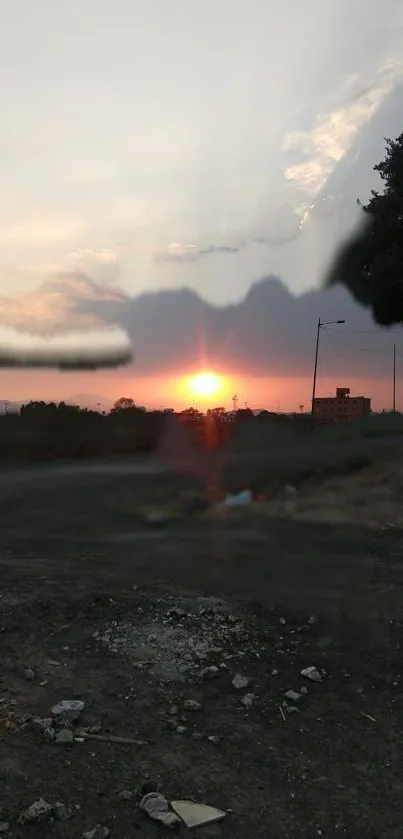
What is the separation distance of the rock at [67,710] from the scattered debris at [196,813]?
848 millimetres

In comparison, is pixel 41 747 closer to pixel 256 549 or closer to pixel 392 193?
pixel 256 549

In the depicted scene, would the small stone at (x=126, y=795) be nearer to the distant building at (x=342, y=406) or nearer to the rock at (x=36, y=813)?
the rock at (x=36, y=813)

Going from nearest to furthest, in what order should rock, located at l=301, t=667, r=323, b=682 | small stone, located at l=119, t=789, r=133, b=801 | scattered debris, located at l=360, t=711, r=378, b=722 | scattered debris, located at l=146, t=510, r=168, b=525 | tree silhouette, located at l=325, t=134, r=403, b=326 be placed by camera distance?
small stone, located at l=119, t=789, r=133, b=801
scattered debris, located at l=360, t=711, r=378, b=722
rock, located at l=301, t=667, r=323, b=682
scattered debris, located at l=146, t=510, r=168, b=525
tree silhouette, located at l=325, t=134, r=403, b=326

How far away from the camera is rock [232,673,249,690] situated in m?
3.67

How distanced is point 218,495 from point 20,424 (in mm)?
4610

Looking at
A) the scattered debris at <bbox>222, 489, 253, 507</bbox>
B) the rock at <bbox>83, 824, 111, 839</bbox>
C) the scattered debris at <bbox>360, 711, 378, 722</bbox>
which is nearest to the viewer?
the rock at <bbox>83, 824, 111, 839</bbox>

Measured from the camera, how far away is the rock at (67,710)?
3.21m

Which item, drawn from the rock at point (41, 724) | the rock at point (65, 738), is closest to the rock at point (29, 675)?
the rock at point (41, 724)

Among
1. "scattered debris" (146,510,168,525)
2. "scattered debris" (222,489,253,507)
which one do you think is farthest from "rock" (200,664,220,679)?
"scattered debris" (222,489,253,507)

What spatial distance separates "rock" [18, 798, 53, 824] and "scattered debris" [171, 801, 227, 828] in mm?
511

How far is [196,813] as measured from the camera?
8.29ft

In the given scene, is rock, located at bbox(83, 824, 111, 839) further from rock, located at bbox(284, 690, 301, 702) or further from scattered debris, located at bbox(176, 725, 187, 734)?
rock, located at bbox(284, 690, 301, 702)

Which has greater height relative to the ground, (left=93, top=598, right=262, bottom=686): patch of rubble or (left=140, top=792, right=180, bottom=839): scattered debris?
(left=93, top=598, right=262, bottom=686): patch of rubble

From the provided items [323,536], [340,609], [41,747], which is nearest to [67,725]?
[41,747]
